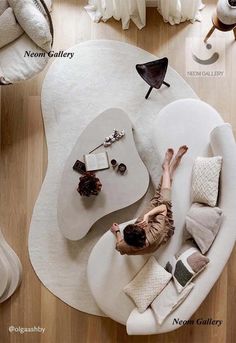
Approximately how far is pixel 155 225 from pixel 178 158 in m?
0.64

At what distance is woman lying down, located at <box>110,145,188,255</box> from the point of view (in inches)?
134

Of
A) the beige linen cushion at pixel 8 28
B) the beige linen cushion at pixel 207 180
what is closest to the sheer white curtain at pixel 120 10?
the beige linen cushion at pixel 8 28

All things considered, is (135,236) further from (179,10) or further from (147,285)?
(179,10)

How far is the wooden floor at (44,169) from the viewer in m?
4.24

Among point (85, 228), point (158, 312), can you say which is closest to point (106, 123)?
point (85, 228)

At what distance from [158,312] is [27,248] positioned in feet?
4.80

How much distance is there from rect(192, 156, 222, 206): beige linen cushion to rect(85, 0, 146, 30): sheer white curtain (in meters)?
1.57

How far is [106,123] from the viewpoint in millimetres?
4016

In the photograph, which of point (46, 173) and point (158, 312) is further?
point (46, 173)

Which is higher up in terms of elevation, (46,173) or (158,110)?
(158,110)

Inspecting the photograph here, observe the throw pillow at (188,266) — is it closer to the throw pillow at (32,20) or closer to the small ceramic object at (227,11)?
the small ceramic object at (227,11)

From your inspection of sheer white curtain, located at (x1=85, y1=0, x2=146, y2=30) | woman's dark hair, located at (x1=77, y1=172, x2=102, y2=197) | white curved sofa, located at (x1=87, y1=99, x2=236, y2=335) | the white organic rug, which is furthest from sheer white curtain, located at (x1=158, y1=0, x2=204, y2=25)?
woman's dark hair, located at (x1=77, y1=172, x2=102, y2=197)

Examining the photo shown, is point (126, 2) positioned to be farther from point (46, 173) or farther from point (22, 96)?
point (46, 173)

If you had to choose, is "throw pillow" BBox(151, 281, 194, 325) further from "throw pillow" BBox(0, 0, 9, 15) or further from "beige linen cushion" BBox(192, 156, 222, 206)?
"throw pillow" BBox(0, 0, 9, 15)
